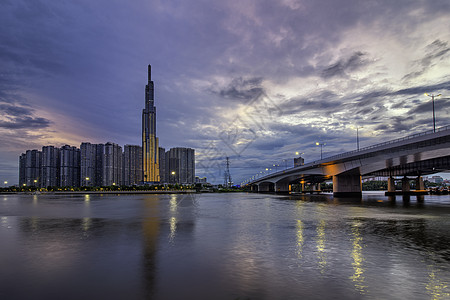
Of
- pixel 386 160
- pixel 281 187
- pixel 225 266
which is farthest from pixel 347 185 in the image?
pixel 225 266

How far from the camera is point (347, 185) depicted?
307 feet

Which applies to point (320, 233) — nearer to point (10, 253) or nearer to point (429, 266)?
point (429, 266)

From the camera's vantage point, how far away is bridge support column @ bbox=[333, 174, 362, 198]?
9269 centimetres

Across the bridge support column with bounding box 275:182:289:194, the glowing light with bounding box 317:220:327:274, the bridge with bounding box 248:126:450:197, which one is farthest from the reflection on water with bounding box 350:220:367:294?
the bridge support column with bounding box 275:182:289:194

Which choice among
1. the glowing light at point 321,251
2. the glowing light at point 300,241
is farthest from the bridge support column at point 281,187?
the glowing light at point 321,251

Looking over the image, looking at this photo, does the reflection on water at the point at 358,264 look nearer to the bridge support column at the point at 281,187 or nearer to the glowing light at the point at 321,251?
the glowing light at the point at 321,251

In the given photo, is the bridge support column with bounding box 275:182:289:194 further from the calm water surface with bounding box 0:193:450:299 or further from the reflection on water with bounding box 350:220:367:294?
the reflection on water with bounding box 350:220:367:294

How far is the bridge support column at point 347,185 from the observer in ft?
304

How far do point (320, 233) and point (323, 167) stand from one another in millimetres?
81989

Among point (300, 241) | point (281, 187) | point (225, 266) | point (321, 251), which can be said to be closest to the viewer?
point (225, 266)

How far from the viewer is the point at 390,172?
107 metres

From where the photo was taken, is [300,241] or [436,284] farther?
[300,241]

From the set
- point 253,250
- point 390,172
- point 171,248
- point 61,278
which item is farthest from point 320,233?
point 390,172

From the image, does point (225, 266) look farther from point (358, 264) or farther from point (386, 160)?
point (386, 160)
